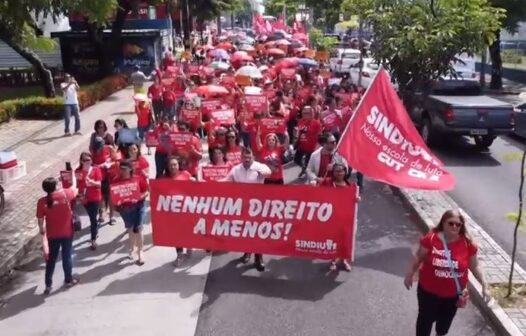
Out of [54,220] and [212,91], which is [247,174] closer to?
[54,220]

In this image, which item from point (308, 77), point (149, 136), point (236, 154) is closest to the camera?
point (236, 154)

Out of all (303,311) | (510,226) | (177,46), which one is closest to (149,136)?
(303,311)

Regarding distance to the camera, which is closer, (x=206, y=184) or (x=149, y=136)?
(x=206, y=184)

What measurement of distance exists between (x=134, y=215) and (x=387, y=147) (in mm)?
3458

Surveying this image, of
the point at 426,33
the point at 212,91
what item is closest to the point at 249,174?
the point at 426,33

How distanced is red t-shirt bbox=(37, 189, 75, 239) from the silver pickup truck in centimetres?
848

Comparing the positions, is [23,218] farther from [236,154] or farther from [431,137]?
[431,137]

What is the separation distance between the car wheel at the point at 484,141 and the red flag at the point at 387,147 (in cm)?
896

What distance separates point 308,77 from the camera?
20.2m

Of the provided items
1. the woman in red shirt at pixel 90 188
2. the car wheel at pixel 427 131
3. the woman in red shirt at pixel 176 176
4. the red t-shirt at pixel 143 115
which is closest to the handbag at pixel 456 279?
the woman in red shirt at pixel 176 176

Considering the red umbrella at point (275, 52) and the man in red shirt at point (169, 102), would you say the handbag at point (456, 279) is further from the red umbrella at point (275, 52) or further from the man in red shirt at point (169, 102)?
the red umbrella at point (275, 52)

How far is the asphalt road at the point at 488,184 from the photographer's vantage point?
10148 millimetres

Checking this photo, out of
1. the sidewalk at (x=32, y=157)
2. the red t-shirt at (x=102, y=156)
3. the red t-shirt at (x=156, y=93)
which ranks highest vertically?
the red t-shirt at (x=156, y=93)

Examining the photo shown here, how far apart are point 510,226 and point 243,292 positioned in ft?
16.3
